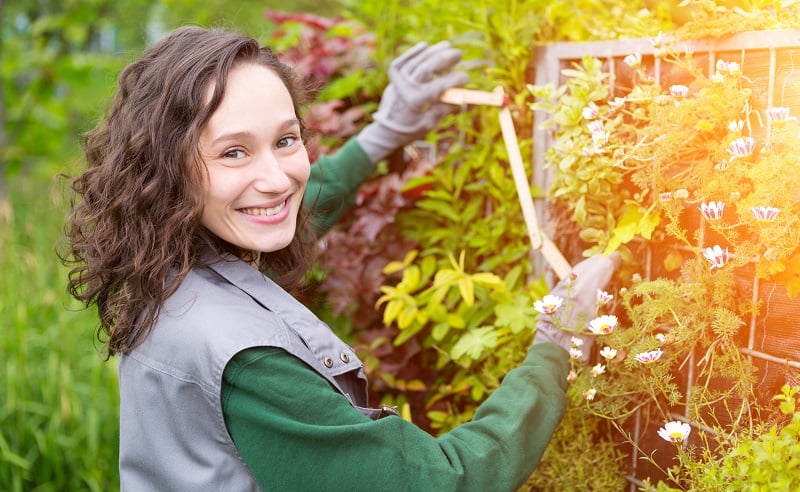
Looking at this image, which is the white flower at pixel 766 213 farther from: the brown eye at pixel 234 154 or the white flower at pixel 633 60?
the brown eye at pixel 234 154

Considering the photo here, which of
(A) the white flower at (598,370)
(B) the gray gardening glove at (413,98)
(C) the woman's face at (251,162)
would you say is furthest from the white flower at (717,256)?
(B) the gray gardening glove at (413,98)

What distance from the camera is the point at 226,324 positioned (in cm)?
130

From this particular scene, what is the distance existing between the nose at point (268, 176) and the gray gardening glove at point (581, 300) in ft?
1.98

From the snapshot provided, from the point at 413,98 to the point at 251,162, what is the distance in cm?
78

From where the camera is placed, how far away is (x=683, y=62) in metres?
1.49

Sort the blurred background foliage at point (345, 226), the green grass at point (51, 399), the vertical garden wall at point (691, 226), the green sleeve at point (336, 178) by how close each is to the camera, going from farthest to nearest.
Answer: the green grass at point (51, 399), the green sleeve at point (336, 178), the blurred background foliage at point (345, 226), the vertical garden wall at point (691, 226)

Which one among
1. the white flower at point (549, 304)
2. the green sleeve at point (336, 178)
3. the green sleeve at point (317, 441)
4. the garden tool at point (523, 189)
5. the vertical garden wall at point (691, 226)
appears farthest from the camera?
the green sleeve at point (336, 178)

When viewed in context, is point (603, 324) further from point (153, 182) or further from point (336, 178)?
point (336, 178)

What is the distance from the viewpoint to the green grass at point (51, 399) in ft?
9.50

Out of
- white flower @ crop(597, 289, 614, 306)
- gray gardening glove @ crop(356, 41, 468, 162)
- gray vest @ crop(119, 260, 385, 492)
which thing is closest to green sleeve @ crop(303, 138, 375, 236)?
gray gardening glove @ crop(356, 41, 468, 162)

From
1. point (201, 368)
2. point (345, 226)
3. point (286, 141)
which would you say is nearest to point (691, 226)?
point (286, 141)

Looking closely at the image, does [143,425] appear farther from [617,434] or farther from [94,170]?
[617,434]

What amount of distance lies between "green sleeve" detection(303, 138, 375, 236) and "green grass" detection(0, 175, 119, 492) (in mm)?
965

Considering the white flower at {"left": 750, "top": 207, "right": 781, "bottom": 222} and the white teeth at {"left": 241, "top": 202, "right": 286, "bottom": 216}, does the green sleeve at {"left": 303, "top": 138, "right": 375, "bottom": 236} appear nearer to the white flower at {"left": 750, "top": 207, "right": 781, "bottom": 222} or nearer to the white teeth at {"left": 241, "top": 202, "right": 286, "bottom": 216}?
the white teeth at {"left": 241, "top": 202, "right": 286, "bottom": 216}
